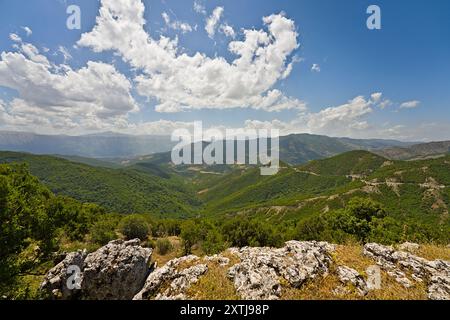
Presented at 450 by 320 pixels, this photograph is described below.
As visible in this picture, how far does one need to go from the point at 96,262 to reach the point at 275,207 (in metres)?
187

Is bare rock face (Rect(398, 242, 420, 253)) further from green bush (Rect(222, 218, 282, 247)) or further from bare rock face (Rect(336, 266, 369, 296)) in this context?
green bush (Rect(222, 218, 282, 247))

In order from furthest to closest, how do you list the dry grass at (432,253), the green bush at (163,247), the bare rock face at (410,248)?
the green bush at (163,247) → the bare rock face at (410,248) → the dry grass at (432,253)

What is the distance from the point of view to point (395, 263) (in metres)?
12.5

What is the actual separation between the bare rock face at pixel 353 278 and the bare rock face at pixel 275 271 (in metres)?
0.83

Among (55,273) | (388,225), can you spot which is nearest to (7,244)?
(55,273)

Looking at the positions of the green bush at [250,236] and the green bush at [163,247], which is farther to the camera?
the green bush at [250,236]

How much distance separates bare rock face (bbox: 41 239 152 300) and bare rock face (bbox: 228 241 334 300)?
852 centimetres

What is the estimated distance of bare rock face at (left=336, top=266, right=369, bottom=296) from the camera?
405 inches

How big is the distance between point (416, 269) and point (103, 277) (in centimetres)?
2035

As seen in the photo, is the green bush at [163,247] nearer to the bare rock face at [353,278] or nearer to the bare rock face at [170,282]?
the bare rock face at [170,282]

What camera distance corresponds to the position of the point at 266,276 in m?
11.3

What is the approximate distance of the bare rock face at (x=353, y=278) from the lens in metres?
10.3

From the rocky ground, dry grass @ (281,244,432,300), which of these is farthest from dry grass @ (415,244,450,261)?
dry grass @ (281,244,432,300)

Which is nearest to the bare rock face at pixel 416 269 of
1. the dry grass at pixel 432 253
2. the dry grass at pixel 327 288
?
the dry grass at pixel 327 288
